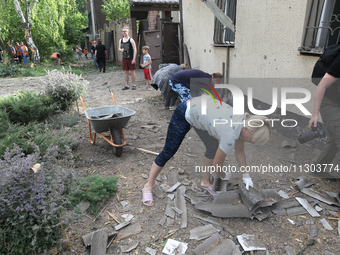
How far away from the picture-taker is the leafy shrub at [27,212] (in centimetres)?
191

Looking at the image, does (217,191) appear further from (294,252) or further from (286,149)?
(286,149)

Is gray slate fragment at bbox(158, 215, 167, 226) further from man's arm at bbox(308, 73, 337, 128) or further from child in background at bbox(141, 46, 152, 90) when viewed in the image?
child in background at bbox(141, 46, 152, 90)

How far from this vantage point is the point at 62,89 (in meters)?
5.89

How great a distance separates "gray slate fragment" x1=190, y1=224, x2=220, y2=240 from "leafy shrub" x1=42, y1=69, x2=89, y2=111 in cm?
466

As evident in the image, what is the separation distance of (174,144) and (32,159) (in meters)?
1.38

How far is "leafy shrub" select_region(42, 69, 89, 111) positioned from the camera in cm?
588

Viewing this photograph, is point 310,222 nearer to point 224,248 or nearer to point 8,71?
point 224,248

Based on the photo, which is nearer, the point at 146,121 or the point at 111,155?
the point at 111,155

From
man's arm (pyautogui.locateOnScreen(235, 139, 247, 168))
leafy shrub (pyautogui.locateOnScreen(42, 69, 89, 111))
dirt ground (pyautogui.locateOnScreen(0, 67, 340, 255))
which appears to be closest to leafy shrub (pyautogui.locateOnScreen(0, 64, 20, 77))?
leafy shrub (pyautogui.locateOnScreen(42, 69, 89, 111))

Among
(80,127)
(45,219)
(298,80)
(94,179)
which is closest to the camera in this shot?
(45,219)

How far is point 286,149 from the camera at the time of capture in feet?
13.8

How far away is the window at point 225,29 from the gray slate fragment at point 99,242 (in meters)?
5.38

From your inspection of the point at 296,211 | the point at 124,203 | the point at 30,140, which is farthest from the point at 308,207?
the point at 30,140

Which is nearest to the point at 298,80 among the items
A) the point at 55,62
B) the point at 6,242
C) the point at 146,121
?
the point at 146,121
